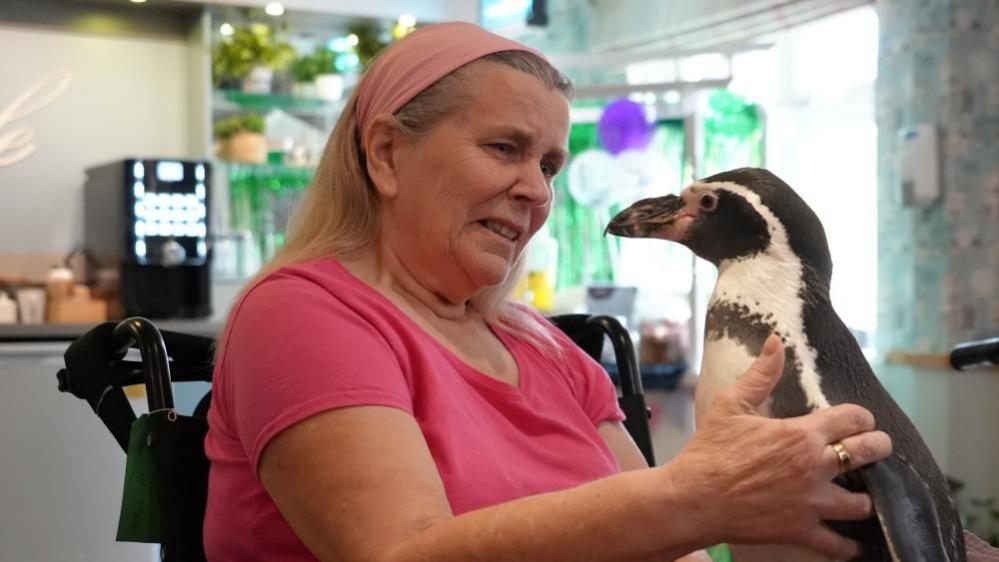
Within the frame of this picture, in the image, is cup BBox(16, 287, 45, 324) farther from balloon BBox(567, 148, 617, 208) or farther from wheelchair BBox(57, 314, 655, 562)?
wheelchair BBox(57, 314, 655, 562)

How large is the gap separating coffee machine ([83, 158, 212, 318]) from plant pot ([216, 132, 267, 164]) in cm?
30

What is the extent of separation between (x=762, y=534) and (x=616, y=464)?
0.48 m

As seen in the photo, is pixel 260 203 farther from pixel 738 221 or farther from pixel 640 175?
pixel 738 221

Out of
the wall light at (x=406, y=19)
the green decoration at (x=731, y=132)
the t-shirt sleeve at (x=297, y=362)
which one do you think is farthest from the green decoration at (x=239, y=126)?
the t-shirt sleeve at (x=297, y=362)

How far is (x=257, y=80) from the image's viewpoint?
417 cm

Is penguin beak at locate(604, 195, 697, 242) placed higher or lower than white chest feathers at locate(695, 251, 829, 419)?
higher

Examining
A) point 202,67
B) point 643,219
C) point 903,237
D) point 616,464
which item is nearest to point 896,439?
point 643,219

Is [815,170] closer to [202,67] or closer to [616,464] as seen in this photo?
[202,67]

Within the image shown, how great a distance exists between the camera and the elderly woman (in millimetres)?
790

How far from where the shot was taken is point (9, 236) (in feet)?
13.4

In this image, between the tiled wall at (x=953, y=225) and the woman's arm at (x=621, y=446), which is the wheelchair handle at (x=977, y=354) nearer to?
the woman's arm at (x=621, y=446)

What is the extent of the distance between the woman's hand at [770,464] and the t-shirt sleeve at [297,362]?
0.29 m

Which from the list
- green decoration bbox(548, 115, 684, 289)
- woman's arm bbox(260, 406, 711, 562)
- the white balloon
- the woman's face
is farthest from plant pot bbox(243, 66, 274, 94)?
woman's arm bbox(260, 406, 711, 562)

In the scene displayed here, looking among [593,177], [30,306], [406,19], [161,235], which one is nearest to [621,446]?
[161,235]
